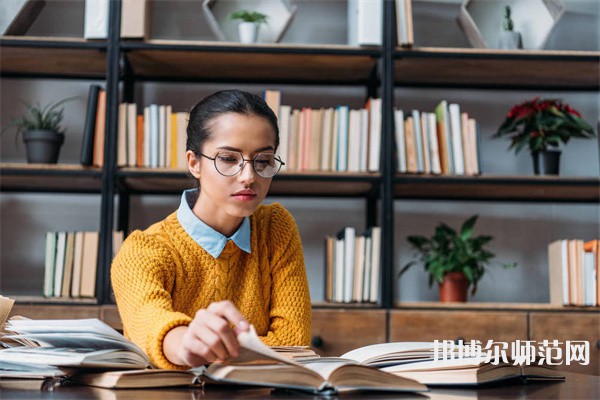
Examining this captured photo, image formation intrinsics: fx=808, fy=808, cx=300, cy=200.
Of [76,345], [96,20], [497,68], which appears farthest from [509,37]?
[76,345]

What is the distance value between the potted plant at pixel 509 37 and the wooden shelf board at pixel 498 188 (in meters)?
0.48

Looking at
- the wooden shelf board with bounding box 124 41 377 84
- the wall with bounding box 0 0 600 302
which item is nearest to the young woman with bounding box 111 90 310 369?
the wooden shelf board with bounding box 124 41 377 84

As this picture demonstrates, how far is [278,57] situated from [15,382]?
1.91 m

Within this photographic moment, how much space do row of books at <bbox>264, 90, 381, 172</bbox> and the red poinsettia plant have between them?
504 millimetres

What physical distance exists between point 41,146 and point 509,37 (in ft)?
5.40

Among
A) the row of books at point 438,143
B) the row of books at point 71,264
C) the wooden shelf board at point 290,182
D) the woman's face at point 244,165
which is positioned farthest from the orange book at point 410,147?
the woman's face at point 244,165

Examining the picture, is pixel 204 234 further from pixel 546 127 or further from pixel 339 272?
pixel 546 127

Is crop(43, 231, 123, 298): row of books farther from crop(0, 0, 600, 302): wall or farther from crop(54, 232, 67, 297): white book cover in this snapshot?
crop(0, 0, 600, 302): wall

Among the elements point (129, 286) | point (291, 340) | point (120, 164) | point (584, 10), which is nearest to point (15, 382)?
point (129, 286)

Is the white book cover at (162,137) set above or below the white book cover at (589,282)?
above

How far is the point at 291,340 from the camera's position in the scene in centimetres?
154

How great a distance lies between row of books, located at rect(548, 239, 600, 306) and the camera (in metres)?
2.64

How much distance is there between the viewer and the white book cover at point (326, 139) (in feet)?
8.76

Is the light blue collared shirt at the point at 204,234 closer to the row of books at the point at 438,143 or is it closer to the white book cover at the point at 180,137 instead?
the white book cover at the point at 180,137
